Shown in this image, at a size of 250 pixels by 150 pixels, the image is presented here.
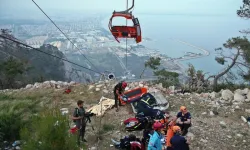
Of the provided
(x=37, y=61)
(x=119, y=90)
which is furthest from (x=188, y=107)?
(x=37, y=61)

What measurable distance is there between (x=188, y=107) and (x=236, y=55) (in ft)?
26.3

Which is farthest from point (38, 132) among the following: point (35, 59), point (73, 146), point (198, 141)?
point (35, 59)

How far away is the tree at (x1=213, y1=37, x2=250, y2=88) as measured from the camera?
17.4 metres

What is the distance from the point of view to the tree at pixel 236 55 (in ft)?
57.2

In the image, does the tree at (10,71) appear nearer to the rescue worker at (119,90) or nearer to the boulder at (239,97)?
the rescue worker at (119,90)

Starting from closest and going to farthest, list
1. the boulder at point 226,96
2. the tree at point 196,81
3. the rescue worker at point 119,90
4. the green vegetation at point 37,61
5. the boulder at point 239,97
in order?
the rescue worker at point 119,90 < the boulder at point 239,97 < the boulder at point 226,96 < the tree at point 196,81 < the green vegetation at point 37,61

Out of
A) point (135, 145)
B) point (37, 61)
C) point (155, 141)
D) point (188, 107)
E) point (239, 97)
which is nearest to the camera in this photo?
point (155, 141)

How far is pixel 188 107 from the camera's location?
39.5 feet

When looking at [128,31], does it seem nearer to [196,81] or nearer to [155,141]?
[155,141]

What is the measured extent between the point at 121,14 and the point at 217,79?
39.1ft

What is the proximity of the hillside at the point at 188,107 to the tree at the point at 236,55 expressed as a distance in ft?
15.6

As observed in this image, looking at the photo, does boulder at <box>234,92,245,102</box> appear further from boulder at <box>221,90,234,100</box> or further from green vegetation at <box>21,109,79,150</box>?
green vegetation at <box>21,109,79,150</box>

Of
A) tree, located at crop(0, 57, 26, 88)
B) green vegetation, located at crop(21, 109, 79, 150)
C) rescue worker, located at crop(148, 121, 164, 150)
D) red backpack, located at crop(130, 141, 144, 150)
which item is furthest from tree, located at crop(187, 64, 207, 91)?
tree, located at crop(0, 57, 26, 88)

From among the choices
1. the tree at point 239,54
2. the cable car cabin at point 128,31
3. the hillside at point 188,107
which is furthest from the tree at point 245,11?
the cable car cabin at point 128,31
